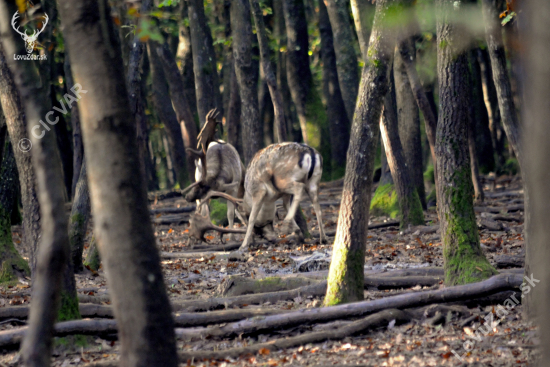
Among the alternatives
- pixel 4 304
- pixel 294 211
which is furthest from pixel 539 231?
pixel 294 211

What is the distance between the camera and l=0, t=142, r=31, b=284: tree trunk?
841 centimetres

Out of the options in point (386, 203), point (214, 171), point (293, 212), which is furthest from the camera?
point (386, 203)

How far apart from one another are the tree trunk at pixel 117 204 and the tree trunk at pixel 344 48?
1389 cm

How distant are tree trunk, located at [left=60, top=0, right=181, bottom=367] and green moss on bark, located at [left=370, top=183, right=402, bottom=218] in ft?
34.8

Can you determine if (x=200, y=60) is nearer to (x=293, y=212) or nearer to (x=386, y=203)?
(x=293, y=212)

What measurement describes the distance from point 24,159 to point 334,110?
1566cm

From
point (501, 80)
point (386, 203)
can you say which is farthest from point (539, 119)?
point (386, 203)

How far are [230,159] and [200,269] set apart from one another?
4.41 metres

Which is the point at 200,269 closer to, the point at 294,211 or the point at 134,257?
the point at 294,211

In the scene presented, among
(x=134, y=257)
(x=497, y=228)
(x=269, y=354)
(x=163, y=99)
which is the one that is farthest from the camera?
(x=163, y=99)

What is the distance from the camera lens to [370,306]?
19.4 feet

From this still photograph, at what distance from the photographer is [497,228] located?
36.9 feet

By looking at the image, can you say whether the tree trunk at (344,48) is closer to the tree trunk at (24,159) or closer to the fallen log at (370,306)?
→ the tree trunk at (24,159)

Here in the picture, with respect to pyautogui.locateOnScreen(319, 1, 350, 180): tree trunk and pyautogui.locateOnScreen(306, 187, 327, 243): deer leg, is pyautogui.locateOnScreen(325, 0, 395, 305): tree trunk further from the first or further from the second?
pyautogui.locateOnScreen(319, 1, 350, 180): tree trunk
